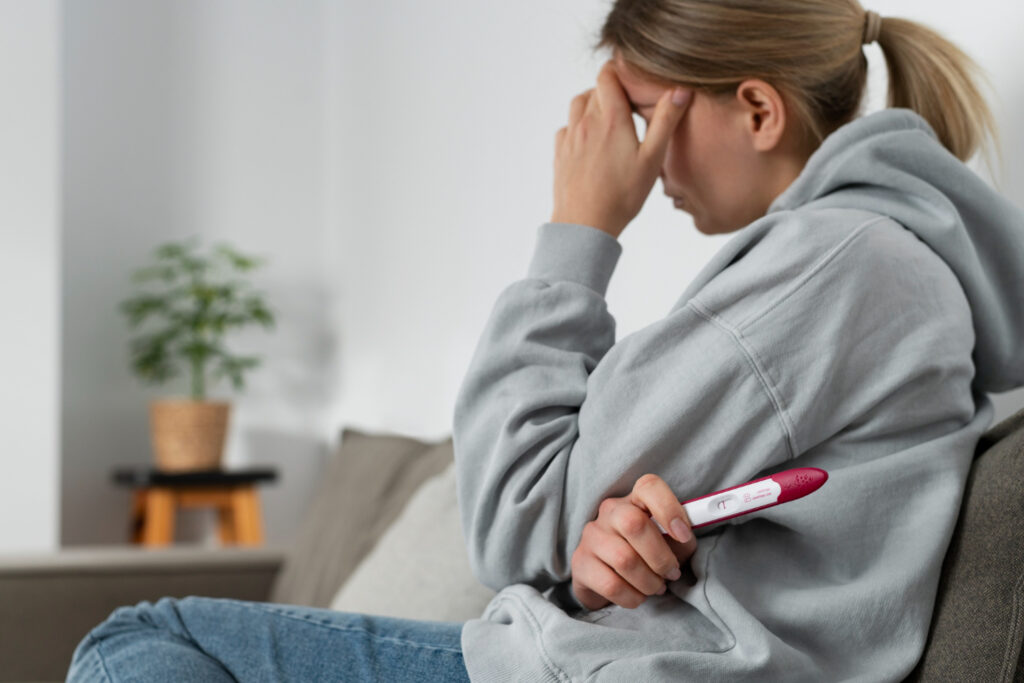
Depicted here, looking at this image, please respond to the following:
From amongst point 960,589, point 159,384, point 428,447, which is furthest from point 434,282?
point 960,589

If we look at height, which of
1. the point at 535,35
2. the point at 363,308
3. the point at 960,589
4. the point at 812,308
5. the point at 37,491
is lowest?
the point at 37,491

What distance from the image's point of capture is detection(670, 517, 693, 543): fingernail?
0.70m

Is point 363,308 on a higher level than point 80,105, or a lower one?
lower

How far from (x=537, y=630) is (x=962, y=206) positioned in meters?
0.49

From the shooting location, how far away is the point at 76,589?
5.85 ft

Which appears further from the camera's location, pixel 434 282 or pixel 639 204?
pixel 434 282

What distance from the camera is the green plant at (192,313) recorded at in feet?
10.3

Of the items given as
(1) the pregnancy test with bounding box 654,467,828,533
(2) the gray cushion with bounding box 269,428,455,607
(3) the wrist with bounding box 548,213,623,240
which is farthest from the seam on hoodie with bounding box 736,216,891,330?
(2) the gray cushion with bounding box 269,428,455,607

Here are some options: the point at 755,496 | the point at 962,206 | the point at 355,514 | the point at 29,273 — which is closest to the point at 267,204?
the point at 29,273

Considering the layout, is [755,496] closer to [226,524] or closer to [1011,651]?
[1011,651]

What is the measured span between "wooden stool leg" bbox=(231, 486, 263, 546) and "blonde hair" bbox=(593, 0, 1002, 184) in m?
2.36

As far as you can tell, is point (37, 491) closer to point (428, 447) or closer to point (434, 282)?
point (434, 282)

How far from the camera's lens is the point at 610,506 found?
752 millimetres

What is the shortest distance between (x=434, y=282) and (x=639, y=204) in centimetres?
148
